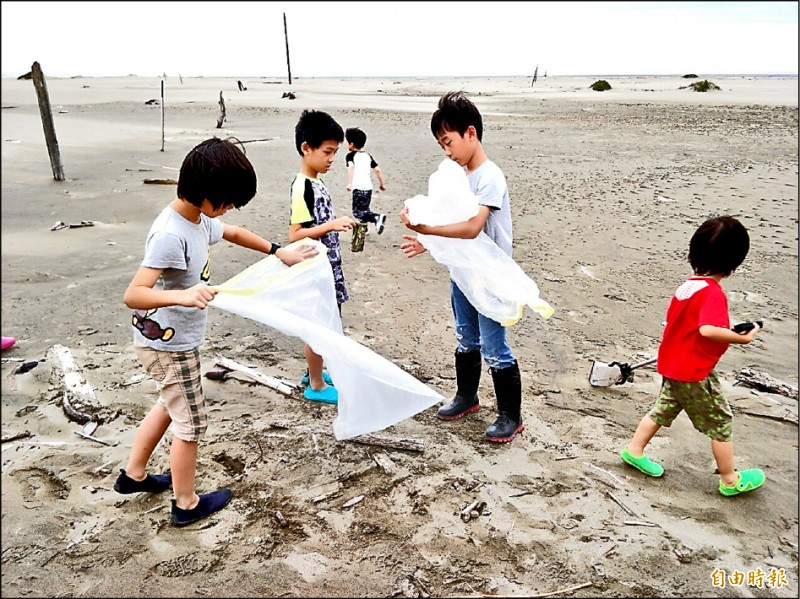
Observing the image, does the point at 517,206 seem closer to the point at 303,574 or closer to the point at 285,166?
the point at 285,166

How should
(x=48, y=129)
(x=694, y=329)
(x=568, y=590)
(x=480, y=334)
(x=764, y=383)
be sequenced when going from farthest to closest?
(x=48, y=129)
(x=764, y=383)
(x=480, y=334)
(x=694, y=329)
(x=568, y=590)

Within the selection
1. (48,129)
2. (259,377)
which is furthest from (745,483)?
(48,129)

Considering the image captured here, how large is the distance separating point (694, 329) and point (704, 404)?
40 cm

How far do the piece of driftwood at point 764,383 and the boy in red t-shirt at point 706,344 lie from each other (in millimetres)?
1255

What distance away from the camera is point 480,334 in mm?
3457

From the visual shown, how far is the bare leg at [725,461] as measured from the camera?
9.72ft

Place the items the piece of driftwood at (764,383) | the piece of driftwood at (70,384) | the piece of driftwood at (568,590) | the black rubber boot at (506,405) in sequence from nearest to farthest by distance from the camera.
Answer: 1. the piece of driftwood at (568,590)
2. the black rubber boot at (506,405)
3. the piece of driftwood at (70,384)
4. the piece of driftwood at (764,383)

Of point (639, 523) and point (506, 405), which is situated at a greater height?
→ point (506, 405)

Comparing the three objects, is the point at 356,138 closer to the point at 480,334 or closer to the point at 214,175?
the point at 480,334

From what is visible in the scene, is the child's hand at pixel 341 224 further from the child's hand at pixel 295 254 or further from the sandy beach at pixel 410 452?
the sandy beach at pixel 410 452

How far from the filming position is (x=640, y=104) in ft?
91.5

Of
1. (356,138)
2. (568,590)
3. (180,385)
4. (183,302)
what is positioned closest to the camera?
(183,302)

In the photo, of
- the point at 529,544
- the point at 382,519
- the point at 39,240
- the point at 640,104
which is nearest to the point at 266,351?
the point at 382,519

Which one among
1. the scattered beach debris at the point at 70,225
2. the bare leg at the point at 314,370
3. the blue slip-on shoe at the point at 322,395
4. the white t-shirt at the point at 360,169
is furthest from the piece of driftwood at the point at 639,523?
the scattered beach debris at the point at 70,225
